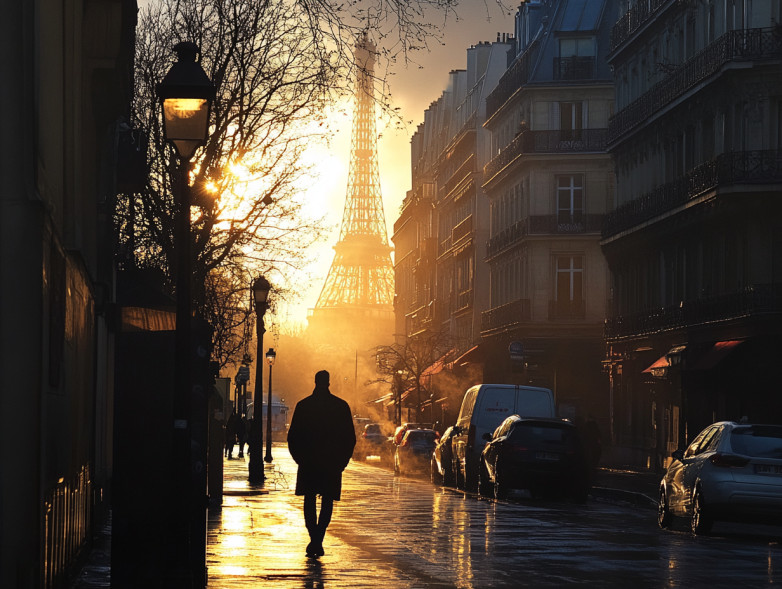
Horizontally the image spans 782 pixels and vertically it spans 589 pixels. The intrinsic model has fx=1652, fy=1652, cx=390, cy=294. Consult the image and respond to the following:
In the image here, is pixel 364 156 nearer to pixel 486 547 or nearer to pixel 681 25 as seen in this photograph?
pixel 681 25

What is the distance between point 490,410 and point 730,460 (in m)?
15.7

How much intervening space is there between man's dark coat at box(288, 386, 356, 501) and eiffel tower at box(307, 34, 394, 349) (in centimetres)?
16353

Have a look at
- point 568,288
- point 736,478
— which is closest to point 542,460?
point 736,478

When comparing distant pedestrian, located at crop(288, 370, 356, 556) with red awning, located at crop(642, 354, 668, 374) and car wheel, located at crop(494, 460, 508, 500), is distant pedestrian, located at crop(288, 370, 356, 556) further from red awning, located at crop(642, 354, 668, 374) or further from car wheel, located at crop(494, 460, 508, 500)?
red awning, located at crop(642, 354, 668, 374)

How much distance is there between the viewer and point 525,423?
31203 mm

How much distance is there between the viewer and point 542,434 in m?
31.1

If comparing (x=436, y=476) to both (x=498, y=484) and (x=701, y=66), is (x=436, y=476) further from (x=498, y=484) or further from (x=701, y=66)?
(x=701, y=66)

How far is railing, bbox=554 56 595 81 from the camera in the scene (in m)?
68.6

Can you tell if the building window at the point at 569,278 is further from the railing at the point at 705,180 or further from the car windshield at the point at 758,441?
the car windshield at the point at 758,441

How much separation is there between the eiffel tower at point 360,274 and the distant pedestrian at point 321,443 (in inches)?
6438

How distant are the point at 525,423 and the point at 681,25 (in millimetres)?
19863

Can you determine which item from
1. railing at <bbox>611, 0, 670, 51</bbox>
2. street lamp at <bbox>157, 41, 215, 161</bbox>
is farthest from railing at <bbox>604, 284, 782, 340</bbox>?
street lamp at <bbox>157, 41, 215, 161</bbox>

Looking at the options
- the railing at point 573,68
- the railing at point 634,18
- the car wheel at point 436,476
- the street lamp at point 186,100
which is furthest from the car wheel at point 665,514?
the railing at point 573,68

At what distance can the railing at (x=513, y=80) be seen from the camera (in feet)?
228
